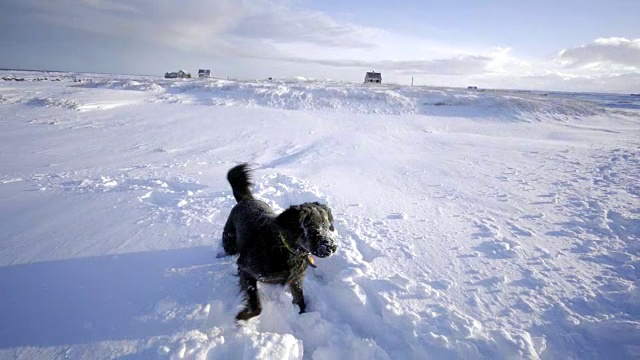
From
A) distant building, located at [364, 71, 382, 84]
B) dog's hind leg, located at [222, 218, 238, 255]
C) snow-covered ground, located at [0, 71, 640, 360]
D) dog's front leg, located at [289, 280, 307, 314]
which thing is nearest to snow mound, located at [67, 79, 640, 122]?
snow-covered ground, located at [0, 71, 640, 360]

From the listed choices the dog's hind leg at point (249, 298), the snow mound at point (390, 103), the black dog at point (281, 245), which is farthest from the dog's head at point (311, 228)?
the snow mound at point (390, 103)

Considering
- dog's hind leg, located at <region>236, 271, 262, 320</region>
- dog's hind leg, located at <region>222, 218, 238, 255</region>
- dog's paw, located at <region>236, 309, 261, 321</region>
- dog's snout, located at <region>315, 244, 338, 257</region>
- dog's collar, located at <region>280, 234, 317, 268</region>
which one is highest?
dog's snout, located at <region>315, 244, 338, 257</region>

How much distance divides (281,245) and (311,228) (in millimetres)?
501

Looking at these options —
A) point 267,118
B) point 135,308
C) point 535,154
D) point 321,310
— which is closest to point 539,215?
point 321,310

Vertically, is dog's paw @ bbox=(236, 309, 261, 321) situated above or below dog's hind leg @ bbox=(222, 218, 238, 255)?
below

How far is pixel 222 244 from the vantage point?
398 centimetres

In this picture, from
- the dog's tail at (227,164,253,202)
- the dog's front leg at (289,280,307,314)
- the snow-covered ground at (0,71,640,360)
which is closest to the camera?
the snow-covered ground at (0,71,640,360)

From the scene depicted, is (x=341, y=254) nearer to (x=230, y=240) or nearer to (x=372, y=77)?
(x=230, y=240)

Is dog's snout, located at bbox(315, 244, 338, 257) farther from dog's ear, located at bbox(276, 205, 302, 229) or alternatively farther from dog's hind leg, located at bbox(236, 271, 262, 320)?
dog's hind leg, located at bbox(236, 271, 262, 320)

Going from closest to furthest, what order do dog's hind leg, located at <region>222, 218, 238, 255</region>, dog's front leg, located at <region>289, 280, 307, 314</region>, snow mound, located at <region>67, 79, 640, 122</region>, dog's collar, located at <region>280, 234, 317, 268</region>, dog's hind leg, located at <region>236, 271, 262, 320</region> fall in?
dog's collar, located at <region>280, 234, 317, 268</region> → dog's hind leg, located at <region>236, 271, 262, 320</region> → dog's front leg, located at <region>289, 280, 307, 314</region> → dog's hind leg, located at <region>222, 218, 238, 255</region> → snow mound, located at <region>67, 79, 640, 122</region>

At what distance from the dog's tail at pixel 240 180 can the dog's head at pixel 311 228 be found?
61.7 inches

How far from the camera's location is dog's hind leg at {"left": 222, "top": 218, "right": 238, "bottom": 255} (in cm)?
375

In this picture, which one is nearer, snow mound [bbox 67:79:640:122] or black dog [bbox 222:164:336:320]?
black dog [bbox 222:164:336:320]

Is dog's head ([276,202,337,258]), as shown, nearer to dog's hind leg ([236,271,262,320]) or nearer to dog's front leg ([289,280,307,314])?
dog's front leg ([289,280,307,314])
